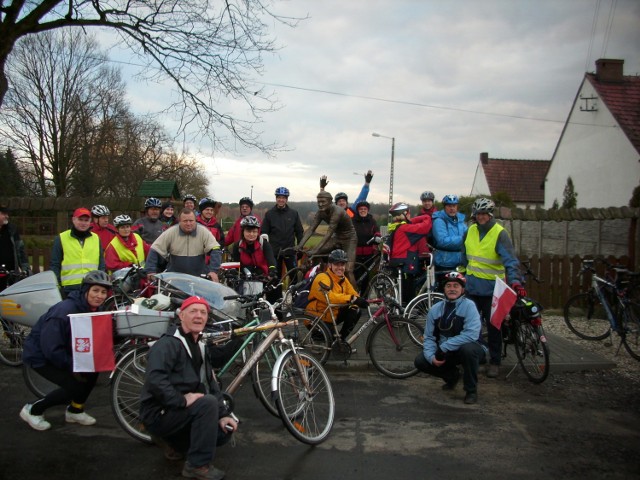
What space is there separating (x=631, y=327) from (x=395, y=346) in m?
3.67

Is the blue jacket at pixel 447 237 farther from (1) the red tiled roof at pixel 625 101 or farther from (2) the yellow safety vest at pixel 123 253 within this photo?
(1) the red tiled roof at pixel 625 101

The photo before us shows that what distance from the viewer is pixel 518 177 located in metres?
43.2

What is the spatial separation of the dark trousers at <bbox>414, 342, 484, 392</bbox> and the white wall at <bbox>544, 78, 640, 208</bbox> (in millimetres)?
22062

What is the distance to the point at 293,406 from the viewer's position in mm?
4367

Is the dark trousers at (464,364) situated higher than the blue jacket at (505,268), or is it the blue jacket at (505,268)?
the blue jacket at (505,268)

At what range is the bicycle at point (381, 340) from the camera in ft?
20.3

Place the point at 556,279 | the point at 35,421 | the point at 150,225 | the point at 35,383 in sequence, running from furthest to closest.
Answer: the point at 556,279 < the point at 150,225 < the point at 35,383 < the point at 35,421

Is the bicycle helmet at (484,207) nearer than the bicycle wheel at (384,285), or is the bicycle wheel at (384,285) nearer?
the bicycle helmet at (484,207)

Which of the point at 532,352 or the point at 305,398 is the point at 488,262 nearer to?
the point at 532,352

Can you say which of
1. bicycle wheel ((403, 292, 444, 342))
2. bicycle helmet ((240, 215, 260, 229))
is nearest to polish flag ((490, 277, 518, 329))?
bicycle wheel ((403, 292, 444, 342))

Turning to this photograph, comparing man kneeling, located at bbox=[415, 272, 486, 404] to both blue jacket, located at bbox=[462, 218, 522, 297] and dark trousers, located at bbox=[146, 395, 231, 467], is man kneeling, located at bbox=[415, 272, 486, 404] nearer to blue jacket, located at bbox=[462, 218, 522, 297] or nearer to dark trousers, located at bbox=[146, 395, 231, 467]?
blue jacket, located at bbox=[462, 218, 522, 297]

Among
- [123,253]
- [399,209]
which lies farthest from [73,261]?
[399,209]

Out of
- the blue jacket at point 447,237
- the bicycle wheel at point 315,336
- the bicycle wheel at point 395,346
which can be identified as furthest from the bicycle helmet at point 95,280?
the blue jacket at point 447,237

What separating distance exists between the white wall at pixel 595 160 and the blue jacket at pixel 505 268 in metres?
20.8
